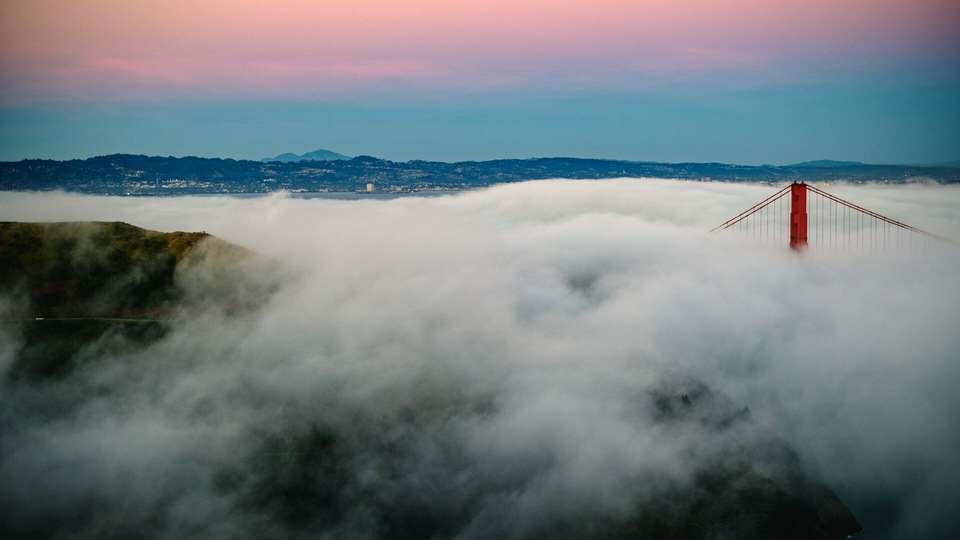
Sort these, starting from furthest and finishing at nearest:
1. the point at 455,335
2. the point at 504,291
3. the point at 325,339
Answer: the point at 504,291
the point at 455,335
the point at 325,339

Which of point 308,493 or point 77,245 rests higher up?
point 77,245

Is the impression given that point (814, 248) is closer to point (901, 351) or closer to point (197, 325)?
point (901, 351)

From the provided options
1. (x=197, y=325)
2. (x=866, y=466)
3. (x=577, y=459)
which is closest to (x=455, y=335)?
(x=577, y=459)

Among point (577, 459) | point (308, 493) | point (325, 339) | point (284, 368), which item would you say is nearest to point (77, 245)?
point (284, 368)

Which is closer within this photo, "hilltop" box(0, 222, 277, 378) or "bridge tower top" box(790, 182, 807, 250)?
"hilltop" box(0, 222, 277, 378)

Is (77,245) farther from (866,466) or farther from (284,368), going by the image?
(866,466)

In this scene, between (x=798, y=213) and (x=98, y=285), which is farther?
(x=798, y=213)

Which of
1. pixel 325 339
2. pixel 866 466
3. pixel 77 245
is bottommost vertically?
pixel 866 466

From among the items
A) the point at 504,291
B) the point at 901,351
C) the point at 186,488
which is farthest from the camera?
the point at 504,291

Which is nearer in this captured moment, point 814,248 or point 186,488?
point 186,488

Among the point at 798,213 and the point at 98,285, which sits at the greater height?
the point at 798,213

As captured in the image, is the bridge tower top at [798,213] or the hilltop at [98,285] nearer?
the hilltop at [98,285]
